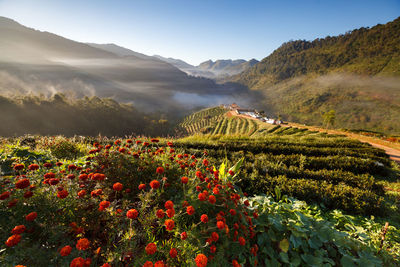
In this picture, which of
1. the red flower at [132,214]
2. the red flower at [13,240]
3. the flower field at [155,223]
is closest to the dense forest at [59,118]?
the flower field at [155,223]

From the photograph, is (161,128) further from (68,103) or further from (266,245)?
(266,245)

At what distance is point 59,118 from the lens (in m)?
72.2

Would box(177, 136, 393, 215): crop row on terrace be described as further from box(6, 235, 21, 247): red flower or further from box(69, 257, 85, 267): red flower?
box(6, 235, 21, 247): red flower

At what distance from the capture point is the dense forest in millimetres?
61750

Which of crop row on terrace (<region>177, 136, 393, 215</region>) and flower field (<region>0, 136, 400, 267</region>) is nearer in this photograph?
flower field (<region>0, 136, 400, 267</region>)

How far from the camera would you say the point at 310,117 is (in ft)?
435

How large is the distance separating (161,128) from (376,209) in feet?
342

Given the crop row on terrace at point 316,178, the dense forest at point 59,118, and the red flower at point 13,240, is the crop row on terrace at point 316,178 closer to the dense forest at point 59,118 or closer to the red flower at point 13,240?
the red flower at point 13,240

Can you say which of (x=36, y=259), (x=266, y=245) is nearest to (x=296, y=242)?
(x=266, y=245)

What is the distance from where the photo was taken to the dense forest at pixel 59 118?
6175 centimetres

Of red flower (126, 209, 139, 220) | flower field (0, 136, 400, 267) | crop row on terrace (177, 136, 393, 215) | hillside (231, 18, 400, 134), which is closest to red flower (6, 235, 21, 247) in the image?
flower field (0, 136, 400, 267)

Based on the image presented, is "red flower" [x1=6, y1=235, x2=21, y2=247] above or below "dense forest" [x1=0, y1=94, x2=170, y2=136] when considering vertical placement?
above

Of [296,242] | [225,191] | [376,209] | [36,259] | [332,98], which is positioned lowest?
[376,209]

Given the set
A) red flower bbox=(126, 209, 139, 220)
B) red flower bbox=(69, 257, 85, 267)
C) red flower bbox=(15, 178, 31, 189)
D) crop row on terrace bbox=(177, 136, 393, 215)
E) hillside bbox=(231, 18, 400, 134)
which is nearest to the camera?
red flower bbox=(69, 257, 85, 267)
